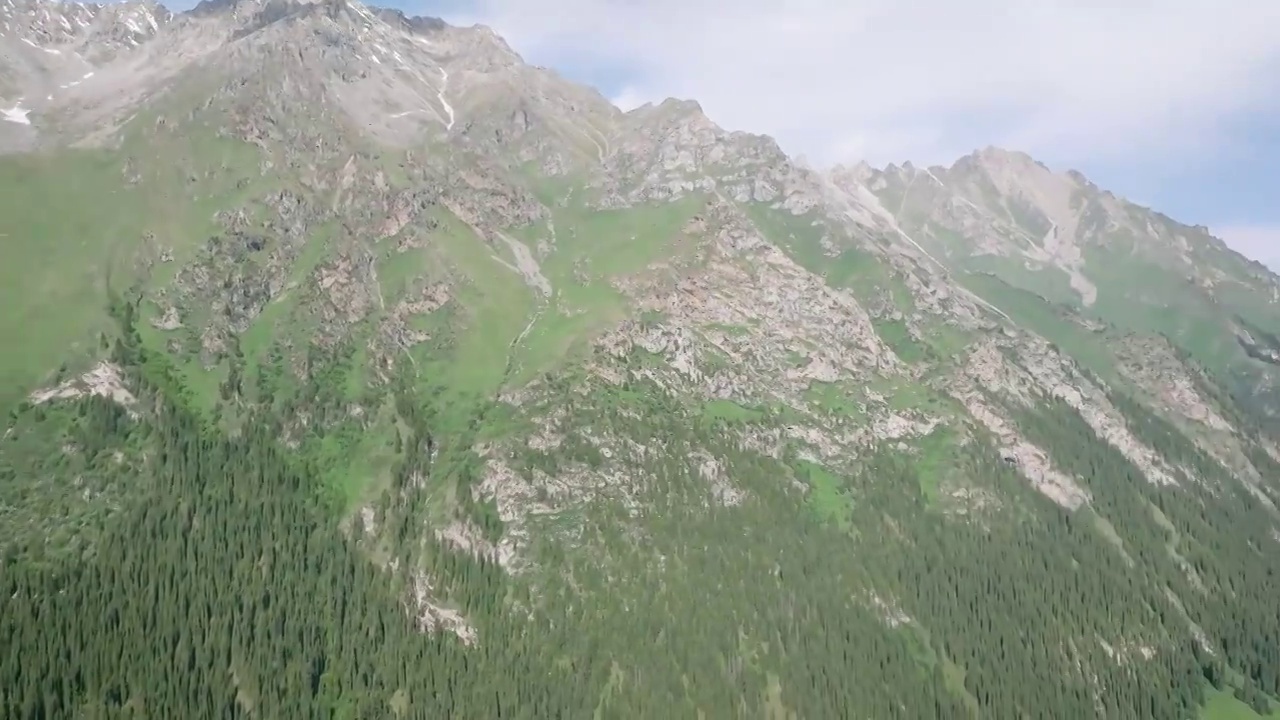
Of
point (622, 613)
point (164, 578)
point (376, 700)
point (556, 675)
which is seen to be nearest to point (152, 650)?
point (164, 578)

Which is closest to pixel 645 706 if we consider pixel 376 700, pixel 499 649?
pixel 499 649

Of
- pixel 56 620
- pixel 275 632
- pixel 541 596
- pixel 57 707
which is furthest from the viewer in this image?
pixel 541 596

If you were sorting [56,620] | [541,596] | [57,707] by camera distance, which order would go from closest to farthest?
[57,707]
[56,620]
[541,596]

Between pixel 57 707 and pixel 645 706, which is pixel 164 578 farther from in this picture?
pixel 645 706

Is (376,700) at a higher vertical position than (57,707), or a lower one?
higher

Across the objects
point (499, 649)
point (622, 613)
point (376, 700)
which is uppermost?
point (622, 613)

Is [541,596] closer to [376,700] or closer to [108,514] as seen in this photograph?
[376,700]

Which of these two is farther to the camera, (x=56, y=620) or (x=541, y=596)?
(x=541, y=596)

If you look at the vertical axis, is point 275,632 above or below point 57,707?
above

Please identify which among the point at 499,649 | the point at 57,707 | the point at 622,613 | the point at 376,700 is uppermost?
the point at 622,613
